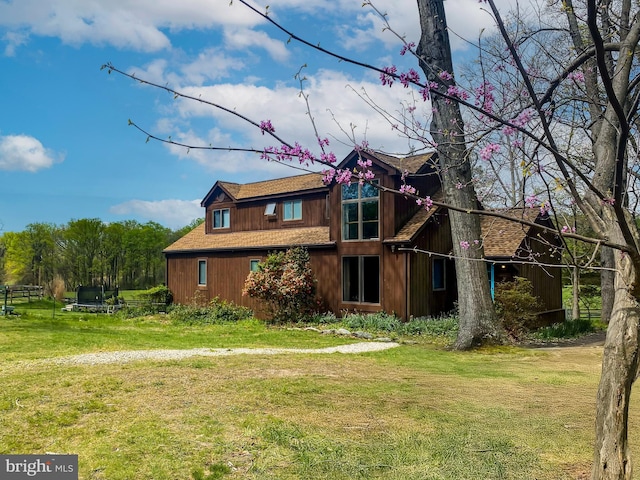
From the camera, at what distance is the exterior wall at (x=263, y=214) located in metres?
21.3

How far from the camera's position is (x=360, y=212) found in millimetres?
18422

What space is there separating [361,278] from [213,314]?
23.3 feet

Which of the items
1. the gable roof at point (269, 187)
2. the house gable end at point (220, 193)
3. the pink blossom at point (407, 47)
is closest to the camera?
the pink blossom at point (407, 47)

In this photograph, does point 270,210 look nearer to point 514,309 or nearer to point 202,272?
point 202,272

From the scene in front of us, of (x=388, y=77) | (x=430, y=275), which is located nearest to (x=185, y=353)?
(x=388, y=77)

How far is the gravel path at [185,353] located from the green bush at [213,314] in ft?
30.6

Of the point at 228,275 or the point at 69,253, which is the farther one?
the point at 69,253

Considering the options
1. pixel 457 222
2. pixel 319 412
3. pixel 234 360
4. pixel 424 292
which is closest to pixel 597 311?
pixel 424 292

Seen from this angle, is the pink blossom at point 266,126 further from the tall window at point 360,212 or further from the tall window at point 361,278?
the tall window at point 361,278

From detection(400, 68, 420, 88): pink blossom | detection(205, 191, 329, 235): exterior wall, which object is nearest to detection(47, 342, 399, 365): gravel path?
detection(400, 68, 420, 88): pink blossom

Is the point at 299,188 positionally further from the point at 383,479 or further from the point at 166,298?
the point at 383,479

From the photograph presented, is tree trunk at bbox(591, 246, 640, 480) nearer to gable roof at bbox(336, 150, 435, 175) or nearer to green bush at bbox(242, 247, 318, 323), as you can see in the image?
gable roof at bbox(336, 150, 435, 175)

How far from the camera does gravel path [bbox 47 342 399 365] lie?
9.14 meters

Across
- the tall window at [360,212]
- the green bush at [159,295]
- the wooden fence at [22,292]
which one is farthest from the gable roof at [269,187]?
the wooden fence at [22,292]
